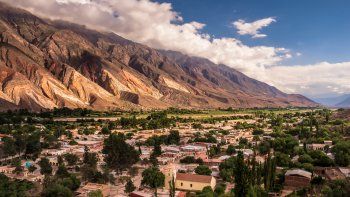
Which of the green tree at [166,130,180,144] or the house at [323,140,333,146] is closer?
the house at [323,140,333,146]

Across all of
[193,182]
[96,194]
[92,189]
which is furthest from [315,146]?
[96,194]

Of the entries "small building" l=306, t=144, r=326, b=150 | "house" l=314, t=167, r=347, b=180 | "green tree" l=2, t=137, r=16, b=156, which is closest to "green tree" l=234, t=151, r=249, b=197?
"house" l=314, t=167, r=347, b=180

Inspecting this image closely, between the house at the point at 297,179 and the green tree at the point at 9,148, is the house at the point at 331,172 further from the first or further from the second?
the green tree at the point at 9,148

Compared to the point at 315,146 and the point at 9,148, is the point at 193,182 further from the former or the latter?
the point at 9,148

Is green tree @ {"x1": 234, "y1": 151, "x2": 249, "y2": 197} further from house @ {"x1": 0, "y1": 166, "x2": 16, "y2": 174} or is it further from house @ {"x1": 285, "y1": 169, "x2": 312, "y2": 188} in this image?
house @ {"x1": 0, "y1": 166, "x2": 16, "y2": 174}

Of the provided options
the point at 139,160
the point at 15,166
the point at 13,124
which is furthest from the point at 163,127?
the point at 15,166
